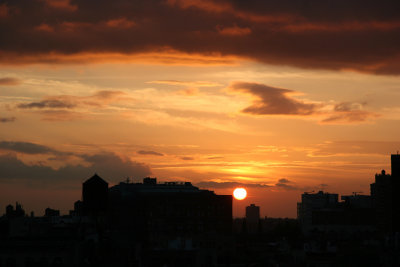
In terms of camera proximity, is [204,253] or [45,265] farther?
[204,253]

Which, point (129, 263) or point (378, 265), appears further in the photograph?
point (378, 265)

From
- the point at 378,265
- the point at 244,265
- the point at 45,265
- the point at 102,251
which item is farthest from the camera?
the point at 378,265

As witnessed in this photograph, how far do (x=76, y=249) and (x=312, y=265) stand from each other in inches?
2618

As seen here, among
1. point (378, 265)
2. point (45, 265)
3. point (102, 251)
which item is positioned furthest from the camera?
point (378, 265)

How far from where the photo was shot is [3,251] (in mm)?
132000

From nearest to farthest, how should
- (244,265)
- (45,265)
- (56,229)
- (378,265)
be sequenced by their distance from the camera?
(45,265), (56,229), (244,265), (378,265)

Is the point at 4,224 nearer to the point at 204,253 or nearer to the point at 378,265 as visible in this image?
the point at 204,253

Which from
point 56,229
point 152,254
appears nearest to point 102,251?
point 56,229

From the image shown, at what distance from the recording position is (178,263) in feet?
584

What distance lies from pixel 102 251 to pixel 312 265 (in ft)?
171

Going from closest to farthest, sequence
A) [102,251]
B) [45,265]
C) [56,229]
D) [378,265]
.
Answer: [45,265]
[102,251]
[56,229]
[378,265]

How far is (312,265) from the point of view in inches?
7515

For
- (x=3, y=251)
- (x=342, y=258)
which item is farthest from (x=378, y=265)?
(x=3, y=251)

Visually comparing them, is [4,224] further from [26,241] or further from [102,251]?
[26,241]
